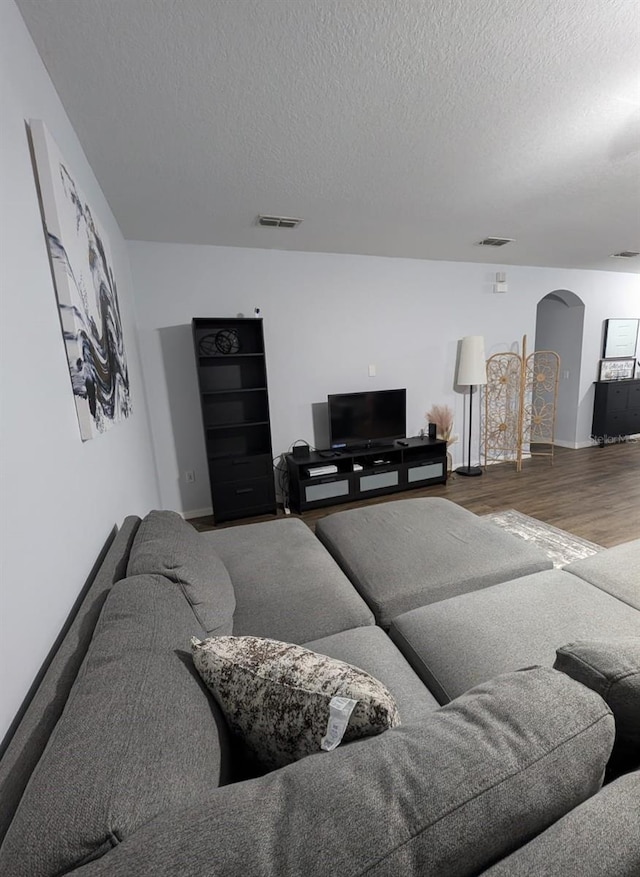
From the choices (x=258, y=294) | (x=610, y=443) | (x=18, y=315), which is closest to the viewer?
(x=18, y=315)

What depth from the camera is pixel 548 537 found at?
2.86 meters

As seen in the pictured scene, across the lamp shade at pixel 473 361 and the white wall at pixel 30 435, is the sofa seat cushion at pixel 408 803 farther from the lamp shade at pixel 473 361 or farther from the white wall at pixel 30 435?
the lamp shade at pixel 473 361

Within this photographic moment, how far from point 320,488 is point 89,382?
7.94 ft

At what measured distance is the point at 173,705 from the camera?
2.33 ft

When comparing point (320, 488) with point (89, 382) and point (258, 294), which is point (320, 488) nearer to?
point (258, 294)

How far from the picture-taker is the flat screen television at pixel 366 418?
3.73 metres

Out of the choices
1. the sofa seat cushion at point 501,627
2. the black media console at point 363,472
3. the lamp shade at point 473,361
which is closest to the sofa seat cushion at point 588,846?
the sofa seat cushion at point 501,627

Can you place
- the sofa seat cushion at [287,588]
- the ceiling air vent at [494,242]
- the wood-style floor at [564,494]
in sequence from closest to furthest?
the sofa seat cushion at [287,588], the wood-style floor at [564,494], the ceiling air vent at [494,242]

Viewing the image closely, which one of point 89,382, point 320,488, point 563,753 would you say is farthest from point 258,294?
point 563,753

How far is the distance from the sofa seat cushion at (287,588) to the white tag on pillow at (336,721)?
65 cm

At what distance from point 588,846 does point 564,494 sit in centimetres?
384

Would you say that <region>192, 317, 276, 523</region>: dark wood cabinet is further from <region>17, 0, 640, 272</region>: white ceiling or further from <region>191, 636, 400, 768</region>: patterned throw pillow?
<region>191, 636, 400, 768</region>: patterned throw pillow

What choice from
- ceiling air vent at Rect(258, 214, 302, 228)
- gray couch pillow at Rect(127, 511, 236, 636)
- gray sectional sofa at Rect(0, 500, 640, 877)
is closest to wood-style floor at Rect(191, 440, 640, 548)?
gray couch pillow at Rect(127, 511, 236, 636)

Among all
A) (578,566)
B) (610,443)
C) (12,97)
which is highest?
(12,97)
